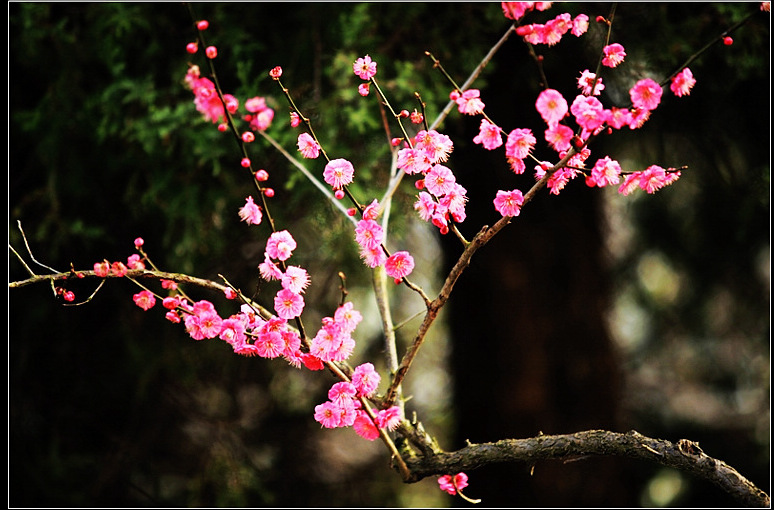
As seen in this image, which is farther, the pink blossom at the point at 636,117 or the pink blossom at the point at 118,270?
the pink blossom at the point at 118,270

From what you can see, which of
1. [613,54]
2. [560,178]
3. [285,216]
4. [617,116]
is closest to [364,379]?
[560,178]

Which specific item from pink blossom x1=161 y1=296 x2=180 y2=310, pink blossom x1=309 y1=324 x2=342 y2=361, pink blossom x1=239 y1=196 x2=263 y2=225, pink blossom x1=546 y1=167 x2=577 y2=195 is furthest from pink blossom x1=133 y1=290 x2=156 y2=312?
pink blossom x1=546 y1=167 x2=577 y2=195

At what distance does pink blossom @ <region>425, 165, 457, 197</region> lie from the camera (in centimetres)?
110

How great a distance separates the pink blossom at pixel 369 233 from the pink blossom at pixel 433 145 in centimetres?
16

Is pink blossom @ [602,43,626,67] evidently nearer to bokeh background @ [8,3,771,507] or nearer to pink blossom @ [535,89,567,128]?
pink blossom @ [535,89,567,128]

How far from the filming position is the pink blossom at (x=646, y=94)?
1.02m

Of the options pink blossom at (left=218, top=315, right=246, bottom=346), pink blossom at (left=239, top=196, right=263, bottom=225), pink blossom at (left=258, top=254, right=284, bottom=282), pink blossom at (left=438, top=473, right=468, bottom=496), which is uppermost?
pink blossom at (left=239, top=196, right=263, bottom=225)

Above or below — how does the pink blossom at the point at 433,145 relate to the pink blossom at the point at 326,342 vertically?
above

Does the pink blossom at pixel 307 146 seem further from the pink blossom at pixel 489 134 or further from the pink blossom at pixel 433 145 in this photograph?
the pink blossom at pixel 489 134

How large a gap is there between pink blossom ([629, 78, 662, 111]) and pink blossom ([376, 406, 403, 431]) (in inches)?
27.3

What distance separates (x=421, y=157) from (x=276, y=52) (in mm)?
1612

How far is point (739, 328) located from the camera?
4078 mm

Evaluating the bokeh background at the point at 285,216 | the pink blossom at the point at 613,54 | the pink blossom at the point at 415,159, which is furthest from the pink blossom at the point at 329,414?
the bokeh background at the point at 285,216

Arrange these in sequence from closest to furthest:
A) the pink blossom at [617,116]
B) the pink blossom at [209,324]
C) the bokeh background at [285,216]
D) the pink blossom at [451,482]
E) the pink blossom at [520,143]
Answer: the pink blossom at [617,116] → the pink blossom at [520,143] → the pink blossom at [209,324] → the pink blossom at [451,482] → the bokeh background at [285,216]
